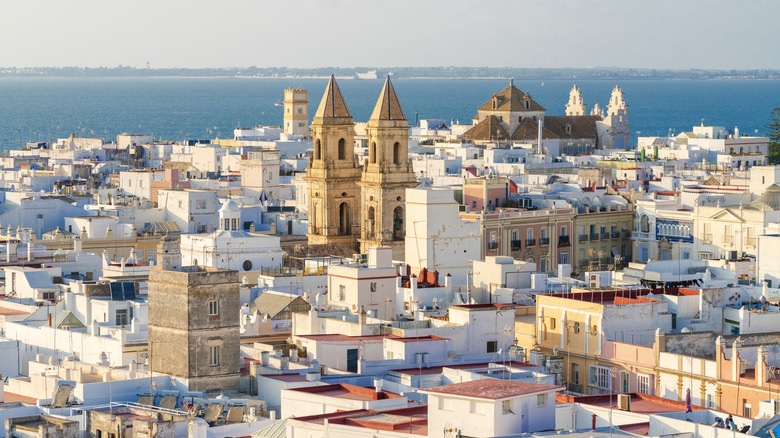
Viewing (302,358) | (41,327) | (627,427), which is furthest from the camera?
(41,327)

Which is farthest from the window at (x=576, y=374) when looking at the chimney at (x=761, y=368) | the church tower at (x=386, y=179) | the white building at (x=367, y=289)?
the church tower at (x=386, y=179)

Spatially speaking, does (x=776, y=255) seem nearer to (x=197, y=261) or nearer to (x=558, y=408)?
(x=197, y=261)

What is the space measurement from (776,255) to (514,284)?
794cm

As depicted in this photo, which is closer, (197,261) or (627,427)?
(627,427)

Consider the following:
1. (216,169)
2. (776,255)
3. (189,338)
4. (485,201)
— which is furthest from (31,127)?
(189,338)

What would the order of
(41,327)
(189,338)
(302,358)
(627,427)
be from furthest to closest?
(41,327)
(302,358)
(189,338)
(627,427)

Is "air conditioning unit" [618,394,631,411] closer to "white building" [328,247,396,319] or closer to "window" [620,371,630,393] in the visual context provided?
"window" [620,371,630,393]

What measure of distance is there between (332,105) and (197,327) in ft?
98.0

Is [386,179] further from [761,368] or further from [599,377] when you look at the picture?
[761,368]

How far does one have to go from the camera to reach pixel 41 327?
45.1 metres

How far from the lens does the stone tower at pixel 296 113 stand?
12081cm

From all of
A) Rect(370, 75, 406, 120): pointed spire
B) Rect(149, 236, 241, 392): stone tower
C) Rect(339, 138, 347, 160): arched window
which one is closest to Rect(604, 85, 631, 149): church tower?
Rect(339, 138, 347, 160): arched window

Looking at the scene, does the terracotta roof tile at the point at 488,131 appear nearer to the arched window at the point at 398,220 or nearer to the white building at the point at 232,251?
the arched window at the point at 398,220

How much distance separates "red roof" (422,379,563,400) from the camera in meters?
28.9
